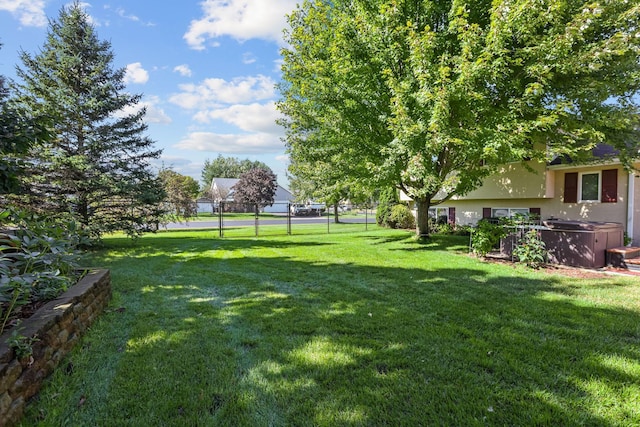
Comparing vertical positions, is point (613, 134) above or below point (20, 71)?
below

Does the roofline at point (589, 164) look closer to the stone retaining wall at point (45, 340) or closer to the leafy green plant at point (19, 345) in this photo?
the stone retaining wall at point (45, 340)

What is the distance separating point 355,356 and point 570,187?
12854 millimetres

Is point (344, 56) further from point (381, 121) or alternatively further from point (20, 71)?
point (20, 71)

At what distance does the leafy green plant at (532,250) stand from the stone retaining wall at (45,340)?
27.0 ft

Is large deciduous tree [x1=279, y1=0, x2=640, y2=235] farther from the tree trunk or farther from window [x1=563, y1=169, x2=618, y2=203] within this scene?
window [x1=563, y1=169, x2=618, y2=203]

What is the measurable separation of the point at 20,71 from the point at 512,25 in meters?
14.5

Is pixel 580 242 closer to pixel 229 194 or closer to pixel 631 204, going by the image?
pixel 631 204

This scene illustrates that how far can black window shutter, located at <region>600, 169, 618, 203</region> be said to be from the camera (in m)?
10.5

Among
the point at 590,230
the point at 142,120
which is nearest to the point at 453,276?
the point at 590,230

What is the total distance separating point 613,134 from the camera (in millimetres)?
9250

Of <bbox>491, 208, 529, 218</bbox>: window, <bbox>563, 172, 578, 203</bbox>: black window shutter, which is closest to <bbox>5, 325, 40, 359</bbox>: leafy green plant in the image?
<bbox>563, 172, 578, 203</bbox>: black window shutter

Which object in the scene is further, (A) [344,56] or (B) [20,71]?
(B) [20,71]

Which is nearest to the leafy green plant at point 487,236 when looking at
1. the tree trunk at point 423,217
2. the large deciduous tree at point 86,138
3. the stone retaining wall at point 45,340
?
the tree trunk at point 423,217

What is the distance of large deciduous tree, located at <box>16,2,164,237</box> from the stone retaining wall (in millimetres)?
7624
